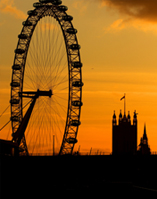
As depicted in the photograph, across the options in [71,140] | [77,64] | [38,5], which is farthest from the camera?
[71,140]

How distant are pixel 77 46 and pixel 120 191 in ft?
133

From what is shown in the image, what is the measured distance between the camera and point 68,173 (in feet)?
362

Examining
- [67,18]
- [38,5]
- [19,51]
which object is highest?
[38,5]

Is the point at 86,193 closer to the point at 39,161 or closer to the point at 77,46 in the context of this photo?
the point at 39,161

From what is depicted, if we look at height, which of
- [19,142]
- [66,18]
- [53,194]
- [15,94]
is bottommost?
[53,194]

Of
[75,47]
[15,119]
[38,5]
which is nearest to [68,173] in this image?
[15,119]

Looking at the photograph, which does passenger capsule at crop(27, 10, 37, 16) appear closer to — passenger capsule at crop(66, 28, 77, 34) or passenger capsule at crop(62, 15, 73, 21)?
passenger capsule at crop(62, 15, 73, 21)

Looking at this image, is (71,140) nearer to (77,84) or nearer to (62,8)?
(77,84)

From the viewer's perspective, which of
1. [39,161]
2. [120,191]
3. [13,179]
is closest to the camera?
[120,191]

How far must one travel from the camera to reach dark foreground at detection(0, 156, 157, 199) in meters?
87.8

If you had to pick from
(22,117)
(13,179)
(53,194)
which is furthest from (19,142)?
(53,194)

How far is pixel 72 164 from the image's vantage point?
112 metres

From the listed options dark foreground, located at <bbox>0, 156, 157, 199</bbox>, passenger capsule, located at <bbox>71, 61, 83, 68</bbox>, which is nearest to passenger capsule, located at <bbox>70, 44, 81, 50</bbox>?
passenger capsule, located at <bbox>71, 61, 83, 68</bbox>

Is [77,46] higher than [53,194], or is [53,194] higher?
[77,46]
